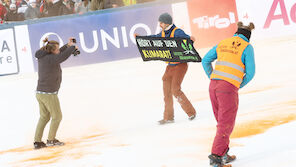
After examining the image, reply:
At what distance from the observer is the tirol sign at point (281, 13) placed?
35.7 ft

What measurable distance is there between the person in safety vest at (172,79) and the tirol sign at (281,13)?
179 inches

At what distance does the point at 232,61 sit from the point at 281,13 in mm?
6836

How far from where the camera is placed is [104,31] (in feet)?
37.1

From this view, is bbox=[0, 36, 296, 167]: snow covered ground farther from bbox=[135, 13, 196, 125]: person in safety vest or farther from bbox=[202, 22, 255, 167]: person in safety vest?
bbox=[202, 22, 255, 167]: person in safety vest

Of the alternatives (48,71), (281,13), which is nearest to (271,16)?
(281,13)

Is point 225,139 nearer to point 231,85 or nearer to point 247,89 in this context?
point 231,85

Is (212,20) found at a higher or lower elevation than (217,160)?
higher

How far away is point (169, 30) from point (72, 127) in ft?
7.97

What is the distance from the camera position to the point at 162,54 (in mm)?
7117

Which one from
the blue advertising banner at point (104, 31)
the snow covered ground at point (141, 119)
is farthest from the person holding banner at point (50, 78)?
the blue advertising banner at point (104, 31)

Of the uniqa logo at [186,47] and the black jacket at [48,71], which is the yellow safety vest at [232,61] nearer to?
the uniqa logo at [186,47]

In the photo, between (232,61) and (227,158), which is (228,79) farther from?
(227,158)

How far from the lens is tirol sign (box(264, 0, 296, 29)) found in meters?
10.9

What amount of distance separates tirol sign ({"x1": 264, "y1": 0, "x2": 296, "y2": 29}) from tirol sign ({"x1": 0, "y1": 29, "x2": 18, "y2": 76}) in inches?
231
